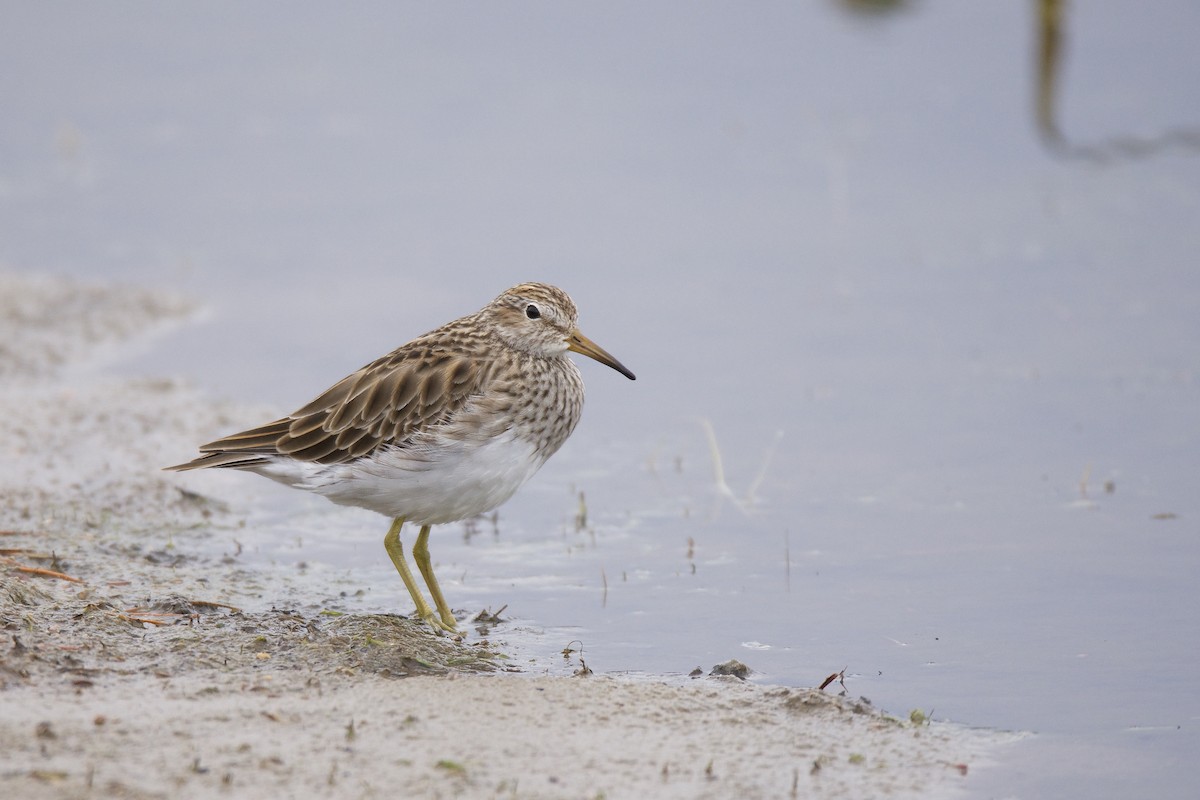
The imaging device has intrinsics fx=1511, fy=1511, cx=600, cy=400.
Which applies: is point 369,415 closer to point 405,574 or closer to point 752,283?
point 405,574

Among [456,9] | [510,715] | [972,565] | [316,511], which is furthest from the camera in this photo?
[456,9]

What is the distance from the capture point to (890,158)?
15.9m

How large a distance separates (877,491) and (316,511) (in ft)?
12.2

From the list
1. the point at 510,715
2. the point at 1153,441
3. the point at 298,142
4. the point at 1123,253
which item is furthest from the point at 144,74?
the point at 510,715

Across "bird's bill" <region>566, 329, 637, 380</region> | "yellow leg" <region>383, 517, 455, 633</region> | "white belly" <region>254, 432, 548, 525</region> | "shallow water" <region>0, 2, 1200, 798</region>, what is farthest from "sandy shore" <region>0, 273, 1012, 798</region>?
"bird's bill" <region>566, 329, 637, 380</region>

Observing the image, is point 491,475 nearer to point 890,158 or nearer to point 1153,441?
point 1153,441

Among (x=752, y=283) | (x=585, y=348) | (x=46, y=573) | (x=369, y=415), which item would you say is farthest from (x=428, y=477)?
(x=752, y=283)

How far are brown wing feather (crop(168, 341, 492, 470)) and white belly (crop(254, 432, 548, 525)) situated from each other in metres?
0.09

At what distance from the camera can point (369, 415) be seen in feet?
26.2

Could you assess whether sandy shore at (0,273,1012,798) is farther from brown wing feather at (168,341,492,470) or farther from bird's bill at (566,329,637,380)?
bird's bill at (566,329,637,380)

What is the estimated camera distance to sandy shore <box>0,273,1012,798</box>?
223 inches

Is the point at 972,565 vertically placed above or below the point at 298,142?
below

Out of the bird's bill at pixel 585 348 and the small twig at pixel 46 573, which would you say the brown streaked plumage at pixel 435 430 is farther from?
the small twig at pixel 46 573

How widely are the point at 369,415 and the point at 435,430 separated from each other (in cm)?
43
